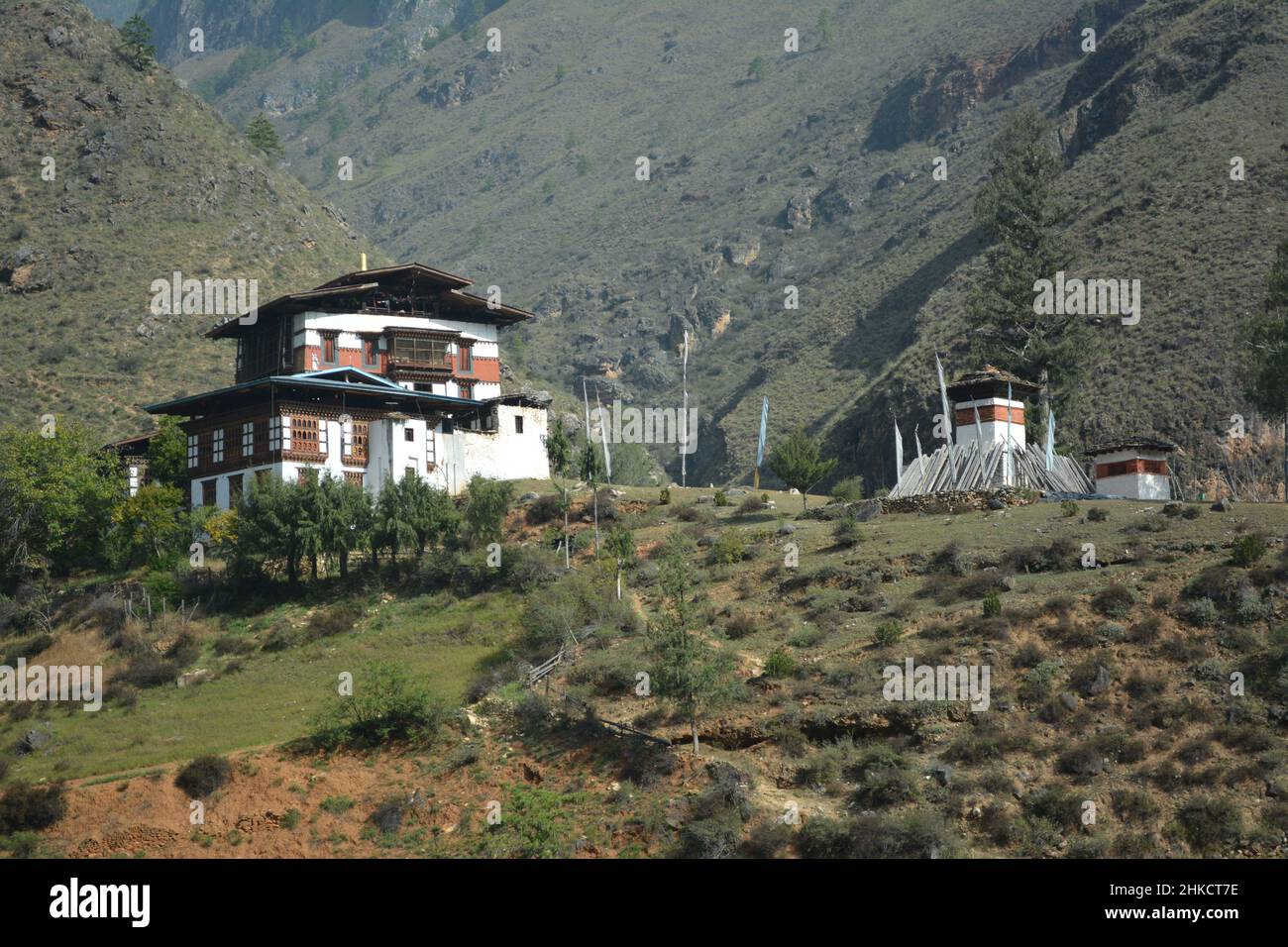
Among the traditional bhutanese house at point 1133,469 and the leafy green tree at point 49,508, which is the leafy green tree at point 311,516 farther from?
the traditional bhutanese house at point 1133,469

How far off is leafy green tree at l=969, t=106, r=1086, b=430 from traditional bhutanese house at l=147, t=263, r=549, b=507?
24799mm

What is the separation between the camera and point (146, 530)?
6888cm

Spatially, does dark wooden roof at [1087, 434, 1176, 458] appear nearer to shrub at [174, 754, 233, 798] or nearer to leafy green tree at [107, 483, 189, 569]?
shrub at [174, 754, 233, 798]

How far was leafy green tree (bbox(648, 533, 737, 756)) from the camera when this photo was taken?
159 feet

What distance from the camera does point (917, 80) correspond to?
194m

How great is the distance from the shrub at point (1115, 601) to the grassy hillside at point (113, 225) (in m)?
63.9

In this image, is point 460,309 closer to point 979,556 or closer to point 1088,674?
point 979,556

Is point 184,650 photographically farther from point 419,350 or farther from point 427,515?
point 419,350

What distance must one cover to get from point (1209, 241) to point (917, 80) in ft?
321

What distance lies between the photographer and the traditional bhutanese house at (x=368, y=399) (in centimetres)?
7312

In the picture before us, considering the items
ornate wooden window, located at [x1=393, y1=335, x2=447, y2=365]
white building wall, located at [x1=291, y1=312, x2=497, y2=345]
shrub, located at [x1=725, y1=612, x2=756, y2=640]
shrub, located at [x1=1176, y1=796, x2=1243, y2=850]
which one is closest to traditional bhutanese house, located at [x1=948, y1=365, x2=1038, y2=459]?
shrub, located at [x1=725, y1=612, x2=756, y2=640]

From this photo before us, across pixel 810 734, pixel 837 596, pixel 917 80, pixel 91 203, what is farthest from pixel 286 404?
pixel 917 80

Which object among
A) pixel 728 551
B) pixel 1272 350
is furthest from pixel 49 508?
pixel 1272 350

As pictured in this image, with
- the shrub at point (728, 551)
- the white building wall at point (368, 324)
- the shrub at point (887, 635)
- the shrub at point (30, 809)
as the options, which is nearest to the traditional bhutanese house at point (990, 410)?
the shrub at point (728, 551)
